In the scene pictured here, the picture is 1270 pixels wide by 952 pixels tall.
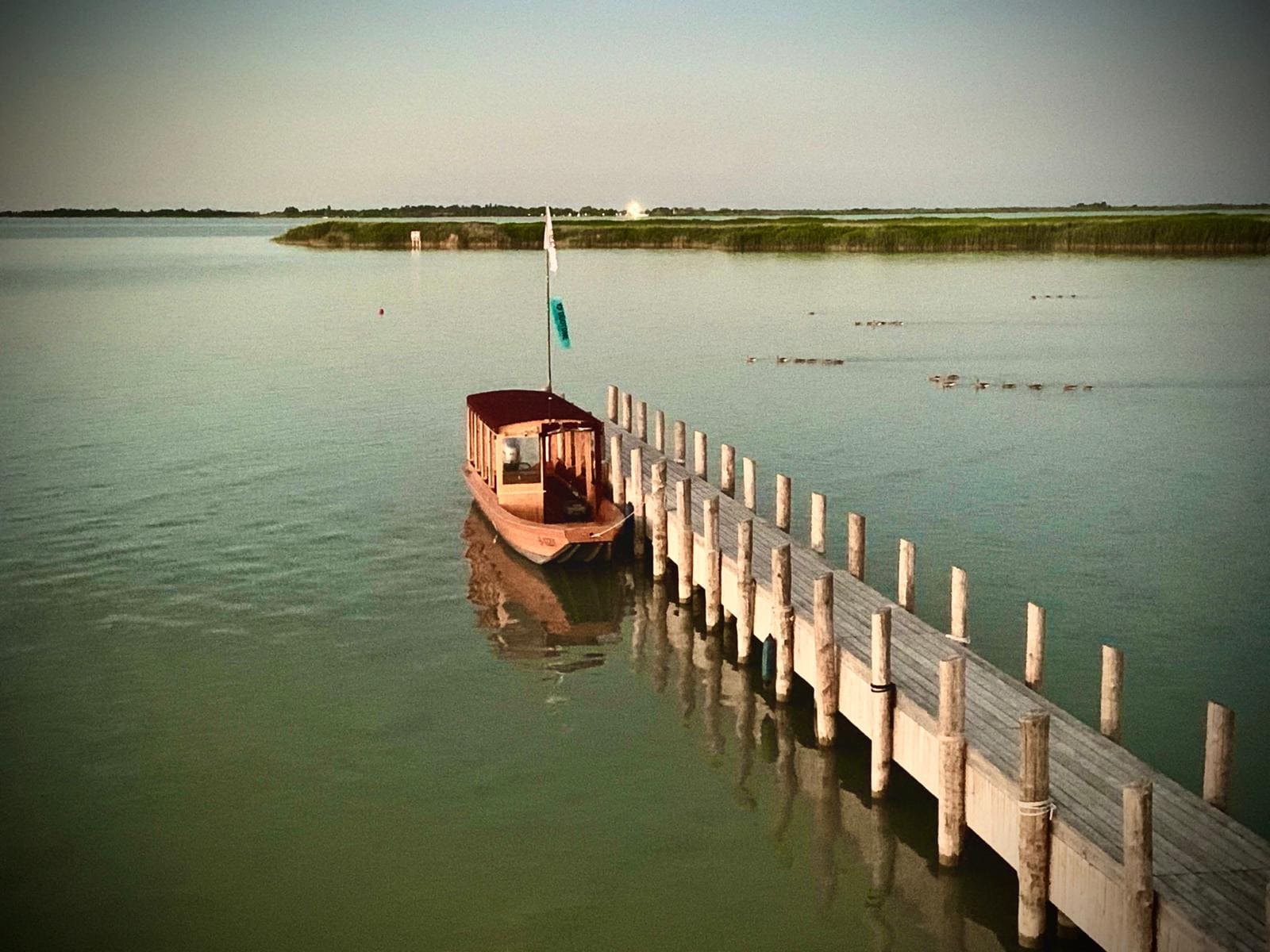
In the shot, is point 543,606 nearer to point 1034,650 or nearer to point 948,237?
point 1034,650

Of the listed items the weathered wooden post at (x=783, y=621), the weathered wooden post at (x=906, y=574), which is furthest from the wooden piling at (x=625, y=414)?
the weathered wooden post at (x=783, y=621)

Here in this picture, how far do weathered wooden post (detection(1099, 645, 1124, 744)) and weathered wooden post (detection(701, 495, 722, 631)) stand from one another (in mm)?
6842

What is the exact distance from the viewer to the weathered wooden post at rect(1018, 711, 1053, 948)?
10664 mm

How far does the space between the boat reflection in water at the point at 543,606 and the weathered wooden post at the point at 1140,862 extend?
1019 centimetres

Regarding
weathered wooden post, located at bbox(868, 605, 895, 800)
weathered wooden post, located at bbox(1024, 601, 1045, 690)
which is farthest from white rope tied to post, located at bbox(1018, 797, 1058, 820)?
weathered wooden post, located at bbox(1024, 601, 1045, 690)

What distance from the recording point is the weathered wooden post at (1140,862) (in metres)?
9.55

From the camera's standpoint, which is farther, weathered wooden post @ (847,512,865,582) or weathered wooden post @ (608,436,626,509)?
weathered wooden post @ (608,436,626,509)

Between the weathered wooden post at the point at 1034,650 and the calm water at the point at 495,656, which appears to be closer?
the calm water at the point at 495,656

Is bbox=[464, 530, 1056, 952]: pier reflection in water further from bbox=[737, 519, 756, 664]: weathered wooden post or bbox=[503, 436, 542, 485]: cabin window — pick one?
bbox=[503, 436, 542, 485]: cabin window

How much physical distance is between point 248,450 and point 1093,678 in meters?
22.1

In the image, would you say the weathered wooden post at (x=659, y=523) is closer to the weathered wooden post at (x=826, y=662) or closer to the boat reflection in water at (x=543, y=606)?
the boat reflection in water at (x=543, y=606)

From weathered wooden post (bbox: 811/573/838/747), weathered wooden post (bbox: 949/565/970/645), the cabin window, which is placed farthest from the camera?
the cabin window

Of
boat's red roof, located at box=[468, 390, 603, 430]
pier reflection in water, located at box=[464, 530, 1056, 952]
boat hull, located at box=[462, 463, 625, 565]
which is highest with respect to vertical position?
boat's red roof, located at box=[468, 390, 603, 430]

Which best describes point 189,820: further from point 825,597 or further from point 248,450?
point 248,450
